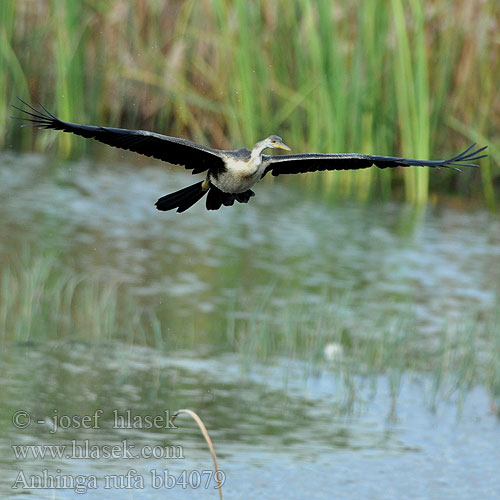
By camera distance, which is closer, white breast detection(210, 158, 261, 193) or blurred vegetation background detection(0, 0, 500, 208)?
white breast detection(210, 158, 261, 193)

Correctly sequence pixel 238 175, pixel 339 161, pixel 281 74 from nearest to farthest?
pixel 238 175
pixel 339 161
pixel 281 74

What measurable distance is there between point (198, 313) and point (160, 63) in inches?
228

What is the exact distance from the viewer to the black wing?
4.23m

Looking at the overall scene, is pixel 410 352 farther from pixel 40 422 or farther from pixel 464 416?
pixel 40 422

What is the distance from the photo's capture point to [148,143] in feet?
15.2

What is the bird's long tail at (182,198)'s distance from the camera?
4.83m

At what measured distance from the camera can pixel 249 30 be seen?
1186cm

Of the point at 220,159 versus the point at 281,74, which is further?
the point at 281,74

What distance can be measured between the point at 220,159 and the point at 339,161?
66 cm

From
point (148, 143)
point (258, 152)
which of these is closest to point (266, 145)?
point (258, 152)

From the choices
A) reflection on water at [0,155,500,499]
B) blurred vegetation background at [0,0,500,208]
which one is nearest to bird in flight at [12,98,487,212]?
reflection on water at [0,155,500,499]

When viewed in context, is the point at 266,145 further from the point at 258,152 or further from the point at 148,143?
the point at 148,143

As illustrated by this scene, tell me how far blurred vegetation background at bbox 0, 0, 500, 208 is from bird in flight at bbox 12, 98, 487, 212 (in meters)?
6.92

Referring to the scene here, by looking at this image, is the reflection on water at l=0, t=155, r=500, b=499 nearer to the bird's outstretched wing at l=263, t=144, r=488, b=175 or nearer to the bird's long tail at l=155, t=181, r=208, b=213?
the bird's long tail at l=155, t=181, r=208, b=213
